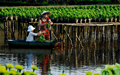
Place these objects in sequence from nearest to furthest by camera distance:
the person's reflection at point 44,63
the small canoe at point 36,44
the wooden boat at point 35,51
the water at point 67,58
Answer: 1. the person's reflection at point 44,63
2. the water at point 67,58
3. the wooden boat at point 35,51
4. the small canoe at point 36,44

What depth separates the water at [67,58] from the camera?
1992 centimetres

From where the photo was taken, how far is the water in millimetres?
19922

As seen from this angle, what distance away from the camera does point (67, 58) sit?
914 inches

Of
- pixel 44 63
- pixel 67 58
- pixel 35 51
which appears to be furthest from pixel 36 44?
pixel 44 63

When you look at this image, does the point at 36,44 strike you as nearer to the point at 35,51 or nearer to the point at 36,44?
the point at 36,44

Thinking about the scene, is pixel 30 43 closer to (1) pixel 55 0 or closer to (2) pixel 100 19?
(2) pixel 100 19

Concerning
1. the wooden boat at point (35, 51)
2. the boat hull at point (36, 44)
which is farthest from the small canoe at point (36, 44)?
the wooden boat at point (35, 51)

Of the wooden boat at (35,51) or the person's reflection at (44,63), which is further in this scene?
the wooden boat at (35,51)

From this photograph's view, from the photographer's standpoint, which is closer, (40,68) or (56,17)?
(40,68)

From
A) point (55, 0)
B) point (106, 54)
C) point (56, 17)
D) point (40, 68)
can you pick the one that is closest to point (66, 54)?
point (106, 54)

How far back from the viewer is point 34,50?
2608 centimetres

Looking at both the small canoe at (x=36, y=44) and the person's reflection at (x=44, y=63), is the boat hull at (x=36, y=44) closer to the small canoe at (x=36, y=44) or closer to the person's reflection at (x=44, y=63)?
the small canoe at (x=36, y=44)

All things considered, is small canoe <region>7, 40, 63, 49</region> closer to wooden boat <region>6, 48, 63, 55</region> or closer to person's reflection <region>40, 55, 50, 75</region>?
wooden boat <region>6, 48, 63, 55</region>

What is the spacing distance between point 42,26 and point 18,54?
3355mm
